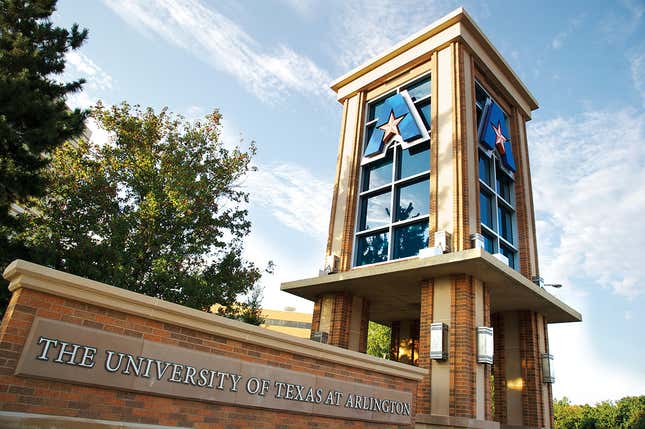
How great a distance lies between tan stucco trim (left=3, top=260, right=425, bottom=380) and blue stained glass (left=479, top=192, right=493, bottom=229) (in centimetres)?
831

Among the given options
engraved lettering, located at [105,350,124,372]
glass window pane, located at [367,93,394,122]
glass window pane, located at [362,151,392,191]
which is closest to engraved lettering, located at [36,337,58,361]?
engraved lettering, located at [105,350,124,372]

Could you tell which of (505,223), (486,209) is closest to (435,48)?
(486,209)

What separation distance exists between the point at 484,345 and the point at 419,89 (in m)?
10.1

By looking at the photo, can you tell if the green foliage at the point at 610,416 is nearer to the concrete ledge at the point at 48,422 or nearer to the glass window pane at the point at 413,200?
the glass window pane at the point at 413,200

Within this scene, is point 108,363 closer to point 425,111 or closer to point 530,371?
point 530,371

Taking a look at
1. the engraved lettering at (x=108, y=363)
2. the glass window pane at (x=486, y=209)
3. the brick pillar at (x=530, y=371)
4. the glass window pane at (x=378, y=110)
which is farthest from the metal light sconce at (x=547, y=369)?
the engraved lettering at (x=108, y=363)

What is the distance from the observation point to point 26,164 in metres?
12.0

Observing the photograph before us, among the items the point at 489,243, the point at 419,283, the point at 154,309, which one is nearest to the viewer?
the point at 154,309

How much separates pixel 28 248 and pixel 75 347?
9.56 meters

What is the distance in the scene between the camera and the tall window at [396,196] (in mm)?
15094

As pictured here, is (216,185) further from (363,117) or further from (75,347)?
(75,347)

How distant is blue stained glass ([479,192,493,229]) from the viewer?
15523 millimetres

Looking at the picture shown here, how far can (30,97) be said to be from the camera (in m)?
11.0

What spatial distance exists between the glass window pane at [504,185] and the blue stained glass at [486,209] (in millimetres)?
1405
